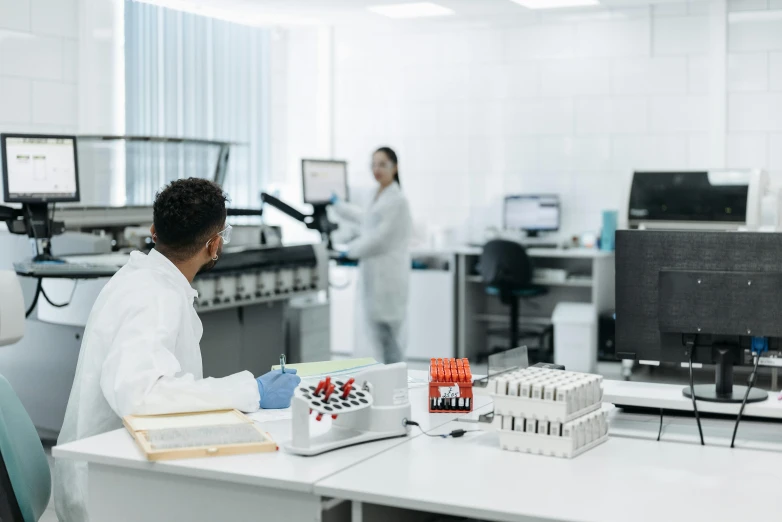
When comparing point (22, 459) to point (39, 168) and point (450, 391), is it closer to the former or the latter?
point (450, 391)

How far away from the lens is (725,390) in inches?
88.0

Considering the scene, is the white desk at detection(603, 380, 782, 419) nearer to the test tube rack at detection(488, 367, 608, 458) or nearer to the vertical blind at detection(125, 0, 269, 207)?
the test tube rack at detection(488, 367, 608, 458)

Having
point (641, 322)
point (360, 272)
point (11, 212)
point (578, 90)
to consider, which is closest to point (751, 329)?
point (641, 322)

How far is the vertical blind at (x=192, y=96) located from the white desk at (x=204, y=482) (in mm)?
2987

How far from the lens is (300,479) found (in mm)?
1706

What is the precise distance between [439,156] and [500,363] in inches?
191

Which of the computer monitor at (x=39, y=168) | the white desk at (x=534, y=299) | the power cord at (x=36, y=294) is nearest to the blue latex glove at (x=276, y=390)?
the power cord at (x=36, y=294)

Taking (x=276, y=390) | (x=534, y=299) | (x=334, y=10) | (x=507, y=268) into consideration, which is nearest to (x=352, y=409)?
(x=276, y=390)

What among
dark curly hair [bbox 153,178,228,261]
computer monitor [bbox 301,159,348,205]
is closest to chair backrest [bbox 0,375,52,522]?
dark curly hair [bbox 153,178,228,261]

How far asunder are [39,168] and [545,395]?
A: 9.04 feet

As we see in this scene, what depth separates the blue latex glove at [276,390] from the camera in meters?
2.27

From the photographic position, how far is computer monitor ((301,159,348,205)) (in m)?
5.48

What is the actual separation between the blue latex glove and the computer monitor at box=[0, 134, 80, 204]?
2.02 meters

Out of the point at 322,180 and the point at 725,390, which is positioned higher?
the point at 322,180
